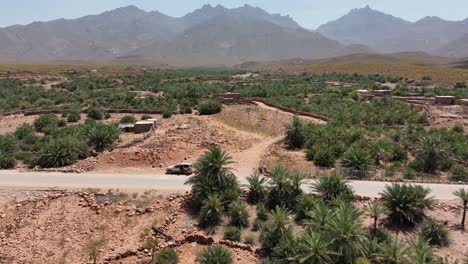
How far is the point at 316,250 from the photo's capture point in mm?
18641

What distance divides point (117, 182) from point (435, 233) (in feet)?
72.2

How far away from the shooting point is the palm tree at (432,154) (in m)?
32.2

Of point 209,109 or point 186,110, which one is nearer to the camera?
point 209,109

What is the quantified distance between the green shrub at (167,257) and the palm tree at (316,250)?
22.9ft

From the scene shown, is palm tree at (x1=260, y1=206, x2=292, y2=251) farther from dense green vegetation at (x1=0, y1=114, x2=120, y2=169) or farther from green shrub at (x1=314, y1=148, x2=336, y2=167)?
dense green vegetation at (x1=0, y1=114, x2=120, y2=169)

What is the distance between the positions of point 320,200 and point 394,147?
51.1ft

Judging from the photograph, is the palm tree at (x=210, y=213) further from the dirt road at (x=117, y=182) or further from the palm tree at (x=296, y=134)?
the palm tree at (x=296, y=134)

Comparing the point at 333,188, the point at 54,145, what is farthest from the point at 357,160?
the point at 54,145

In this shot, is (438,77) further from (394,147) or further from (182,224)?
(182,224)

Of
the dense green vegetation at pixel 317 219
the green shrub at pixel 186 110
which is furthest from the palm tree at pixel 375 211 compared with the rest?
the green shrub at pixel 186 110

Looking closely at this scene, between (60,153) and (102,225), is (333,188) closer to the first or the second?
(102,225)

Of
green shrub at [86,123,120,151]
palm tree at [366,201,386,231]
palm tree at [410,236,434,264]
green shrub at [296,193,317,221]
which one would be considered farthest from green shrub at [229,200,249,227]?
green shrub at [86,123,120,151]

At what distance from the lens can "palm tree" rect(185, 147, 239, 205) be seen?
26266 millimetres

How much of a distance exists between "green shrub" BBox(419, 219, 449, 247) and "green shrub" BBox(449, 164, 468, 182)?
334 inches
